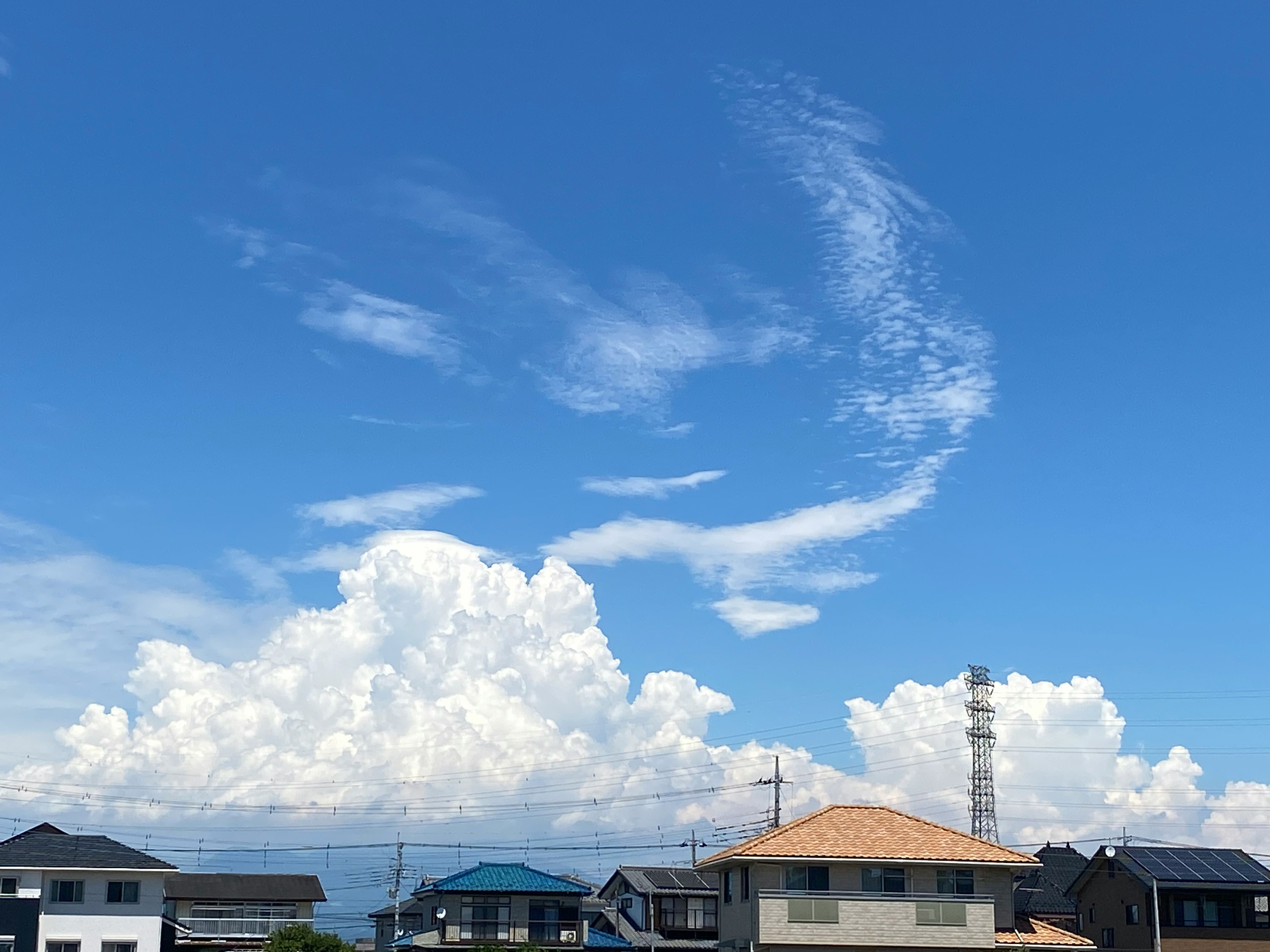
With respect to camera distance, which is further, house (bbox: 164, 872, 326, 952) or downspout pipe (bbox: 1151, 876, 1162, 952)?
house (bbox: 164, 872, 326, 952)

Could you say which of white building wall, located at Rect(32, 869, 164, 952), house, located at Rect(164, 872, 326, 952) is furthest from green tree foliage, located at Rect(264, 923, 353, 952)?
house, located at Rect(164, 872, 326, 952)

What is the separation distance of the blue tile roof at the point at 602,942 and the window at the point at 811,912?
23.6 meters

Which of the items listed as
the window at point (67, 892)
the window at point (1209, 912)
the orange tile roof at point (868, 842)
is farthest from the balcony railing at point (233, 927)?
the window at point (1209, 912)

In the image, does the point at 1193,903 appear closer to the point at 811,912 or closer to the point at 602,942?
the point at 811,912

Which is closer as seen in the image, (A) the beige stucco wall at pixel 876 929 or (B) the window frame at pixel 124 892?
(A) the beige stucco wall at pixel 876 929

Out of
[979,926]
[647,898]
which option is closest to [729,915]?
[979,926]

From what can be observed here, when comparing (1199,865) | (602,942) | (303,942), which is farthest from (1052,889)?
(303,942)

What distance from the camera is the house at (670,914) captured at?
90688 millimetres

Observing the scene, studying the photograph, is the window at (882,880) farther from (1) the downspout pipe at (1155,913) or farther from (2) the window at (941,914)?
(1) the downspout pipe at (1155,913)

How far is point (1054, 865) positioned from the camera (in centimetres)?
10675

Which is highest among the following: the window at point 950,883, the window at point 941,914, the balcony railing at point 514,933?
the window at point 950,883

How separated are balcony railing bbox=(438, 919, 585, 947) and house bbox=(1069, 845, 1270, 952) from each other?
31895 millimetres

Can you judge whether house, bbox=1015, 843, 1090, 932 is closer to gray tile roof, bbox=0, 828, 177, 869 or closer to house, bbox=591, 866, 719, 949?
house, bbox=591, 866, 719, 949

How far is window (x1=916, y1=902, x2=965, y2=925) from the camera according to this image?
198ft
